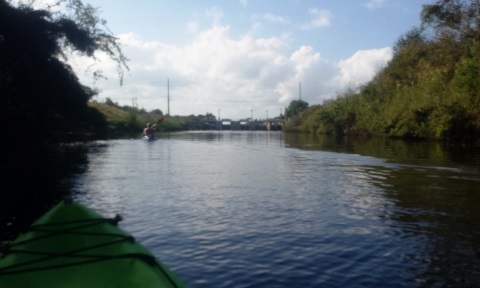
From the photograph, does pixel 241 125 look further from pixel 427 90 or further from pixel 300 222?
pixel 300 222

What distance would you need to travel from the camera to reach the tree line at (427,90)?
150 feet

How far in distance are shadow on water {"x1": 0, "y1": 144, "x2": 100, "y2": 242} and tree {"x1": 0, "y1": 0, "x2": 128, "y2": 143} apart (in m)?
3.54

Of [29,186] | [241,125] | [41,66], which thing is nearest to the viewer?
[29,186]

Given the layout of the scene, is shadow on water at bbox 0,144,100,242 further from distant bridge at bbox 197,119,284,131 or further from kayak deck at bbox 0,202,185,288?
distant bridge at bbox 197,119,284,131

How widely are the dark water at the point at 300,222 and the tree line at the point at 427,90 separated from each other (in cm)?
2592

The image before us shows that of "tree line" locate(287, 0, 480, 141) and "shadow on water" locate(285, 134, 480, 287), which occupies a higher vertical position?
"tree line" locate(287, 0, 480, 141)

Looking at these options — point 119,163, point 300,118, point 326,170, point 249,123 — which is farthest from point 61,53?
point 249,123

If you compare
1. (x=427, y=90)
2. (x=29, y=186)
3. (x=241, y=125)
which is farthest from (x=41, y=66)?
(x=241, y=125)

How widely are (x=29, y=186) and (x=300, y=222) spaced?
10.1 meters

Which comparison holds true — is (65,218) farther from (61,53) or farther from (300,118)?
(300,118)

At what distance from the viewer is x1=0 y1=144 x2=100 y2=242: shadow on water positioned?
39.3ft

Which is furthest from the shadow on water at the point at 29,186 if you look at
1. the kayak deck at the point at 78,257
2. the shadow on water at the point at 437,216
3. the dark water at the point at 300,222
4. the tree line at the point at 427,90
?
the tree line at the point at 427,90

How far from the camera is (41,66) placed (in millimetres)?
32500

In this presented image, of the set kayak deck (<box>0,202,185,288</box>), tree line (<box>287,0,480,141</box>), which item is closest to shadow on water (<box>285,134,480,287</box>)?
kayak deck (<box>0,202,185,288</box>)
